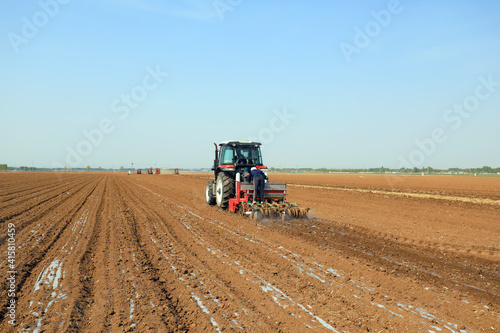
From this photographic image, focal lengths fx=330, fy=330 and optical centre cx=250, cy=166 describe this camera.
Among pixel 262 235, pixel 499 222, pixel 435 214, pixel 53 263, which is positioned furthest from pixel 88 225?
pixel 499 222

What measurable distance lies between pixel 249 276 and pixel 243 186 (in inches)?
205

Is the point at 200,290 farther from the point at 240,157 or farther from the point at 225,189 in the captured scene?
the point at 240,157

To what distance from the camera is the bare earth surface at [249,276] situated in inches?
141

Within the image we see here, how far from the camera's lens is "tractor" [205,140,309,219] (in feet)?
32.1

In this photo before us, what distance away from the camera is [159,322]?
11.6ft

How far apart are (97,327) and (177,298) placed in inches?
39.1

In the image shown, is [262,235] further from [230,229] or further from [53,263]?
[53,263]

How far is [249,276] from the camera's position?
4926mm

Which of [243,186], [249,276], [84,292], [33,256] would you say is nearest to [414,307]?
[249,276]

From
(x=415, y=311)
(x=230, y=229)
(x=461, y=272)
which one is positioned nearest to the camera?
(x=415, y=311)

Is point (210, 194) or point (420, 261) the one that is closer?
point (420, 261)

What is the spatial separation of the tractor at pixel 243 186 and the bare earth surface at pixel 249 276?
0.46m

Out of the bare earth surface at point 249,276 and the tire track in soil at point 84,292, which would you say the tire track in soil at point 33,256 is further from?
the tire track in soil at point 84,292
